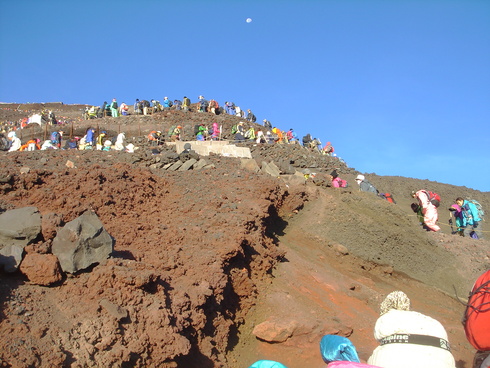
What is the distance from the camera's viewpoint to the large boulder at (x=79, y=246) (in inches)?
173

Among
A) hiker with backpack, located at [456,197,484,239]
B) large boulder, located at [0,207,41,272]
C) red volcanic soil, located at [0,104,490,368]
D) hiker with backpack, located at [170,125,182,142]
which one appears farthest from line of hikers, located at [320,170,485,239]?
large boulder, located at [0,207,41,272]

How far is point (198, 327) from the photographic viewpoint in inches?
200

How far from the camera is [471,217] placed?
43.9ft

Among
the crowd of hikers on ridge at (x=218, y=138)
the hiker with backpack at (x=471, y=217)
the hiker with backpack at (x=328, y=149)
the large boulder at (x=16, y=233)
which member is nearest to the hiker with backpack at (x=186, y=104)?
the crowd of hikers on ridge at (x=218, y=138)

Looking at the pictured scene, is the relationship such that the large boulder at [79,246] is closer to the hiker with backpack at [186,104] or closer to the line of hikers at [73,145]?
the line of hikers at [73,145]

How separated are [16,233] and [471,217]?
1255 centimetres

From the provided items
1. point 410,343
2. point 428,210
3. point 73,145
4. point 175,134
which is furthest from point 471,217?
point 73,145

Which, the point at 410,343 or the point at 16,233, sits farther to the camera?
the point at 16,233

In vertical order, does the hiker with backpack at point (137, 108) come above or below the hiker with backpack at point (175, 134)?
above

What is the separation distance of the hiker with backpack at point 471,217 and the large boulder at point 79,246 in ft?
37.4

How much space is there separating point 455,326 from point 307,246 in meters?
3.42

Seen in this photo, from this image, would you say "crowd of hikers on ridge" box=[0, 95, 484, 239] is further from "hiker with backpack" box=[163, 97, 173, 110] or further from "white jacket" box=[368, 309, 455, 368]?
"white jacket" box=[368, 309, 455, 368]

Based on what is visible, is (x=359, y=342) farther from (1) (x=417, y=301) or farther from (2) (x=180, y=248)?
(1) (x=417, y=301)

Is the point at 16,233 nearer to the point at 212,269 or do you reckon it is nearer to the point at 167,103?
the point at 212,269
